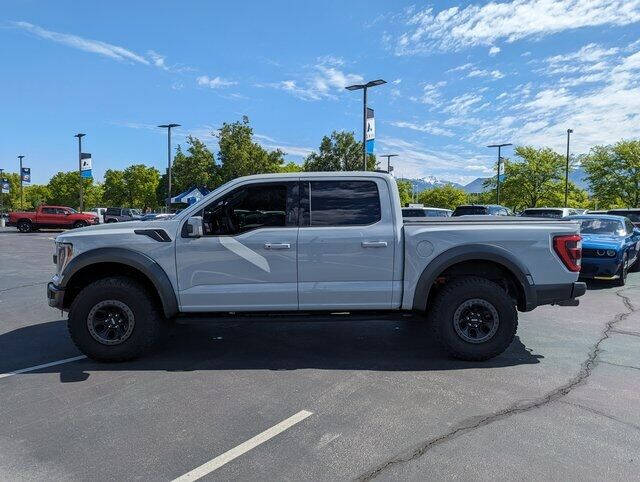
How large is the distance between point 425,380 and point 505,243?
164 centimetres

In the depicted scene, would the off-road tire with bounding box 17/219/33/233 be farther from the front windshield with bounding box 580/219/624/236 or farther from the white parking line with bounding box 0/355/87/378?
the front windshield with bounding box 580/219/624/236

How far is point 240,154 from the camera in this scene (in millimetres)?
32500

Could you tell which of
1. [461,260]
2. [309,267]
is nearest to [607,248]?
[461,260]

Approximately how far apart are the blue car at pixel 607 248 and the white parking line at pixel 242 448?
26.5ft

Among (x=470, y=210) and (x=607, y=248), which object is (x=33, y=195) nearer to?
(x=470, y=210)

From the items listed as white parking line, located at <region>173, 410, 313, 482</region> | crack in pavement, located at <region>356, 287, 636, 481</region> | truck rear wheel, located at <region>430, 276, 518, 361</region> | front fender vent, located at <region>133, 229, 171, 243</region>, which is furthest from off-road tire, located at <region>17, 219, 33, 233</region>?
crack in pavement, located at <region>356, 287, 636, 481</region>

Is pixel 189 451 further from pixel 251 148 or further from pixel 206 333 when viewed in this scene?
pixel 251 148

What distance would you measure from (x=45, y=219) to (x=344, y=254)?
32832mm

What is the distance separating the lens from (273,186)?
16.4 ft

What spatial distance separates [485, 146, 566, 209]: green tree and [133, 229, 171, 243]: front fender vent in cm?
4694

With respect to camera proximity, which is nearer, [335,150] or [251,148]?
[251,148]

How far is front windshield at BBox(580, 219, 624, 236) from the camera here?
1060 centimetres

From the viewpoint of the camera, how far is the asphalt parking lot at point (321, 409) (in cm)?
296

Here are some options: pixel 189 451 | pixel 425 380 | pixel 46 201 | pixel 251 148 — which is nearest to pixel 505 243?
pixel 425 380
